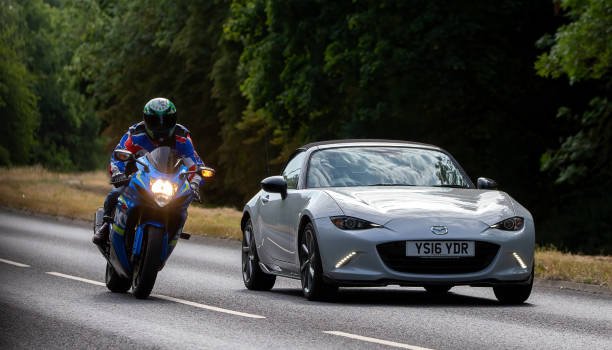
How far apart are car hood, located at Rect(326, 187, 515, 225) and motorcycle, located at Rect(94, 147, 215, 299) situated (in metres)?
1.41

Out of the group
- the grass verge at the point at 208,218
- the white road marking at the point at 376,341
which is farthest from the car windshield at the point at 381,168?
the white road marking at the point at 376,341

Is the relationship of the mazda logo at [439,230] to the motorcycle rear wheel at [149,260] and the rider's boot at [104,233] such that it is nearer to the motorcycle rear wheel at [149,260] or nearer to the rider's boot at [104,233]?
the motorcycle rear wheel at [149,260]

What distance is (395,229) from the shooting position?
12648mm

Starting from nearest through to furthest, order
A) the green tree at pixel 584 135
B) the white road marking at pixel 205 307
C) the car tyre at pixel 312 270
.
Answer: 1. the white road marking at pixel 205 307
2. the car tyre at pixel 312 270
3. the green tree at pixel 584 135

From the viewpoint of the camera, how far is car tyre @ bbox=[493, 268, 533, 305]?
13.2m

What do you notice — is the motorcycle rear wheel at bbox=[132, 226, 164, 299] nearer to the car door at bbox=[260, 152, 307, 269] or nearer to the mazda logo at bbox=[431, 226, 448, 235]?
the car door at bbox=[260, 152, 307, 269]

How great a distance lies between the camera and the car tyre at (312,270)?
13.0 metres

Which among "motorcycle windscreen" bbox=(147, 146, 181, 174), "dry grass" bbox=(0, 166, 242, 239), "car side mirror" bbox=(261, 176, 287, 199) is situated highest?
"motorcycle windscreen" bbox=(147, 146, 181, 174)

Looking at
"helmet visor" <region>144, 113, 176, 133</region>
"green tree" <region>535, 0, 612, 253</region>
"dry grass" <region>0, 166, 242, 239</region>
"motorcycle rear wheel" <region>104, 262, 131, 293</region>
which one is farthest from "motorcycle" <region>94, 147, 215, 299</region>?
"green tree" <region>535, 0, 612, 253</region>

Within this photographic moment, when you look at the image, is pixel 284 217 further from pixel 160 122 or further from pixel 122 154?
pixel 122 154

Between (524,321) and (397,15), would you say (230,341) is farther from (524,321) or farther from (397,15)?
(397,15)

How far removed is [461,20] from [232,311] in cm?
2429

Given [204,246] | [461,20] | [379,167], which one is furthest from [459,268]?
[461,20]

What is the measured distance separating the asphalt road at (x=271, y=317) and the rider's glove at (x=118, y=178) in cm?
108
